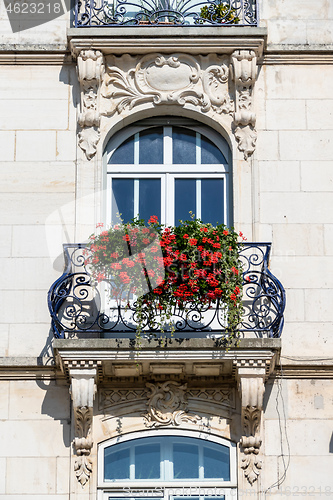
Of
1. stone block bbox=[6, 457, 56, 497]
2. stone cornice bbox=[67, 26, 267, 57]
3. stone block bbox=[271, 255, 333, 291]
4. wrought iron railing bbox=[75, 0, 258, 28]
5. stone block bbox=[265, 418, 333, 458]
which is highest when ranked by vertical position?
wrought iron railing bbox=[75, 0, 258, 28]

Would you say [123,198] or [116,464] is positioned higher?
[123,198]

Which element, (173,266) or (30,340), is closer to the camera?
(173,266)

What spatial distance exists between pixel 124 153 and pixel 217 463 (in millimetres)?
4182

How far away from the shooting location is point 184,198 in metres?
15.8

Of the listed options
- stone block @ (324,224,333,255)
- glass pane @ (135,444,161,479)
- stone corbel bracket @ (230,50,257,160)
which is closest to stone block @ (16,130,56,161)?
stone corbel bracket @ (230,50,257,160)

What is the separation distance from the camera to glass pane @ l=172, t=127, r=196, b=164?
16.0 m

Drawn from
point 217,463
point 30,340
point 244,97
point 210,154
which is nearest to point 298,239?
point 210,154

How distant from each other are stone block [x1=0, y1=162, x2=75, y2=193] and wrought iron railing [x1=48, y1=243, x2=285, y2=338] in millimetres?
935

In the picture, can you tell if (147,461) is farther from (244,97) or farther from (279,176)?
(244,97)

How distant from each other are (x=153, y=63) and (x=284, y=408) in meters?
4.73

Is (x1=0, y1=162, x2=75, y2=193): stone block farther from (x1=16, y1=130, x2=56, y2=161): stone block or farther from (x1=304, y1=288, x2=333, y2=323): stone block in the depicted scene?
(x1=304, y1=288, x2=333, y2=323): stone block

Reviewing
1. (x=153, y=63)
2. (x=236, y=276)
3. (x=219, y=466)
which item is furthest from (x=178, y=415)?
(x=153, y=63)

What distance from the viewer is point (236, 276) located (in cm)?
1432

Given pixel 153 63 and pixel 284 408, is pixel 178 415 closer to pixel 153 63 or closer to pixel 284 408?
pixel 284 408
